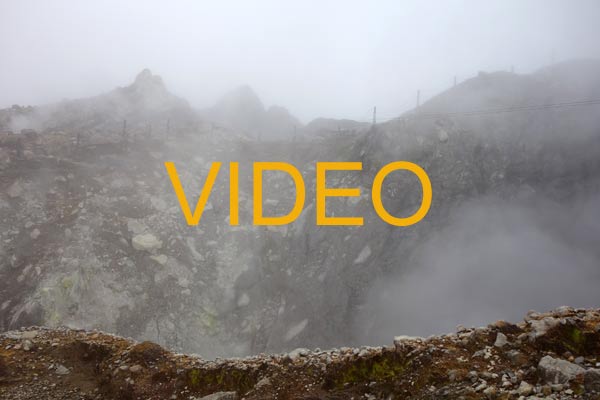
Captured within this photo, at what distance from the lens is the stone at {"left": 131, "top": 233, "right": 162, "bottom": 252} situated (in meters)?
22.9

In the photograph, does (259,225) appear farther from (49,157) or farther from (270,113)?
(270,113)

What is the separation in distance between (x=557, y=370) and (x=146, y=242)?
2237 centimetres

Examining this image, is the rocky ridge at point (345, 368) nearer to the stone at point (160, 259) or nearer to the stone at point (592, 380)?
the stone at point (592, 380)

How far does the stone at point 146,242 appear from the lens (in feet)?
75.0

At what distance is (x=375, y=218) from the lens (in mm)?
24000

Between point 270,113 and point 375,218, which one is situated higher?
point 270,113

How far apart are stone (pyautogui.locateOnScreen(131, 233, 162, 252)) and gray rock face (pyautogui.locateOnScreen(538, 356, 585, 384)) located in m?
21.9

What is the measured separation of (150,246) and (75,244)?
4.16 m

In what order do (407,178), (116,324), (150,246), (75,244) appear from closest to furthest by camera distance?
(116,324), (75,244), (150,246), (407,178)

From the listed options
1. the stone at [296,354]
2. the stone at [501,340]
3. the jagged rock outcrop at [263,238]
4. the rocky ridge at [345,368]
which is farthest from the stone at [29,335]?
the stone at [501,340]

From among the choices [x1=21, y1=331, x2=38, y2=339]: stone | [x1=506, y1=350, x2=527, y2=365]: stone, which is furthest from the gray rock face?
[x1=21, y1=331, x2=38, y2=339]: stone

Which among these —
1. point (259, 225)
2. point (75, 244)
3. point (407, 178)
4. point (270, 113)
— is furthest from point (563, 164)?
point (270, 113)

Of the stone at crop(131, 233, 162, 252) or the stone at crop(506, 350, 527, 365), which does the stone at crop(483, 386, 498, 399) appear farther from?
the stone at crop(131, 233, 162, 252)

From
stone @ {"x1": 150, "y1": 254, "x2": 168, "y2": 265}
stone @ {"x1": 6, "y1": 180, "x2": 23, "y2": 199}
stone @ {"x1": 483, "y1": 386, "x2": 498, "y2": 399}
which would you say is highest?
stone @ {"x1": 6, "y1": 180, "x2": 23, "y2": 199}
